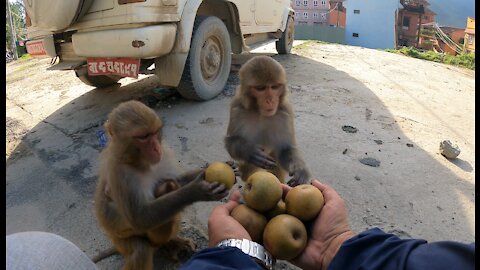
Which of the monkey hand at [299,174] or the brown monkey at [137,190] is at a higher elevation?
the brown monkey at [137,190]

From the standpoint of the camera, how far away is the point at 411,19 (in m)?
25.6

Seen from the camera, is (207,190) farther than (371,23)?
No

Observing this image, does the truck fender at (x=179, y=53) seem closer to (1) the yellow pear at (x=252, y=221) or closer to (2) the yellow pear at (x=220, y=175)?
(2) the yellow pear at (x=220, y=175)

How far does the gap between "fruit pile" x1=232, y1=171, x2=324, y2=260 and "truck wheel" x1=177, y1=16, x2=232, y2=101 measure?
305cm

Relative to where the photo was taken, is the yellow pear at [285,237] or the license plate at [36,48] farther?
the license plate at [36,48]

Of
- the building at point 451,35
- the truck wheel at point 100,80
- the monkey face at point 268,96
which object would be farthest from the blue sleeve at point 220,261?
the building at point 451,35

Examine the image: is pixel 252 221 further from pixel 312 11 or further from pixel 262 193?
pixel 312 11

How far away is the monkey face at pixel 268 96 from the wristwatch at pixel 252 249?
4.01 feet

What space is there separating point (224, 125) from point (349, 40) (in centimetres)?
2451

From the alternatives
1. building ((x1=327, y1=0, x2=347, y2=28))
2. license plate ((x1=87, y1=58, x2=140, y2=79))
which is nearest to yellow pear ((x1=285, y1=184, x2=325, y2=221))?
license plate ((x1=87, y1=58, x2=140, y2=79))

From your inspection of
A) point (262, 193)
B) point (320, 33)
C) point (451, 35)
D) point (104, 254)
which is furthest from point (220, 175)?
point (451, 35)

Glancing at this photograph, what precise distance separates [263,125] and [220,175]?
3.42 feet

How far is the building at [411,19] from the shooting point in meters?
24.9

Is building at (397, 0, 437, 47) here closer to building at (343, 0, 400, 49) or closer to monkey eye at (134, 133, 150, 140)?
building at (343, 0, 400, 49)
